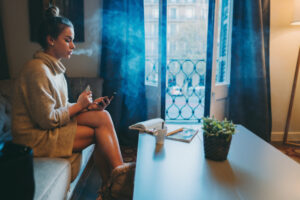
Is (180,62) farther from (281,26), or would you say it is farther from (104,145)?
(104,145)

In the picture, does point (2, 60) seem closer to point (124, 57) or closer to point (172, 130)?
point (124, 57)

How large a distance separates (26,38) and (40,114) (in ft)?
5.49

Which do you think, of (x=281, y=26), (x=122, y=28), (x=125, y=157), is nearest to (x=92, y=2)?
(x=122, y=28)

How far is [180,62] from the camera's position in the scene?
4.12 meters

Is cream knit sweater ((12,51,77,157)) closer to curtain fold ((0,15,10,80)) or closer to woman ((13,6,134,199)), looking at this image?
woman ((13,6,134,199))

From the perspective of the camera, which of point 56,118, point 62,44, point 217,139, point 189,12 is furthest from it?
point 189,12

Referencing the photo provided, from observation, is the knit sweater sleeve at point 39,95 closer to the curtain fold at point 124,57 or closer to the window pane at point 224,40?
the curtain fold at point 124,57

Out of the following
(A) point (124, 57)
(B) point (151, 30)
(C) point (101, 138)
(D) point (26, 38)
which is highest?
(B) point (151, 30)

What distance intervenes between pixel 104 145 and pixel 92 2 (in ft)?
5.84

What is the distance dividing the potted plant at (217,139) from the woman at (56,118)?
0.43 meters

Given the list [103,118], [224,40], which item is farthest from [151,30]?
[103,118]

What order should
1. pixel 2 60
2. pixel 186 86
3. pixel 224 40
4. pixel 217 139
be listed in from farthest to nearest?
1. pixel 186 86
2. pixel 224 40
3. pixel 2 60
4. pixel 217 139

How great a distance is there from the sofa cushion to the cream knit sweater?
3.0 inches

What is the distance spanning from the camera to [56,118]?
122 cm
